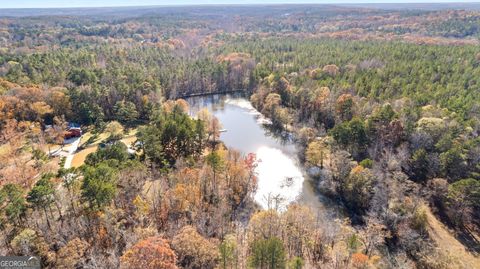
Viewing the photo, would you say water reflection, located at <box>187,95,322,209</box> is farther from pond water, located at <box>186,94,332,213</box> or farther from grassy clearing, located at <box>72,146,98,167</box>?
grassy clearing, located at <box>72,146,98,167</box>

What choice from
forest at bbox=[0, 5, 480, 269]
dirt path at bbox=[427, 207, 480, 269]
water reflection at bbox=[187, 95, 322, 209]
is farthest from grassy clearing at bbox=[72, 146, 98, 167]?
dirt path at bbox=[427, 207, 480, 269]

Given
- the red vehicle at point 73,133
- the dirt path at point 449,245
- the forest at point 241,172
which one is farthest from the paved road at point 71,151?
the dirt path at point 449,245

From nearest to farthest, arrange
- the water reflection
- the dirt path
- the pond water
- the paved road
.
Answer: the dirt path, the pond water, the water reflection, the paved road

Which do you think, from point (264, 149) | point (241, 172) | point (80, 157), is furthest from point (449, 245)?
point (80, 157)

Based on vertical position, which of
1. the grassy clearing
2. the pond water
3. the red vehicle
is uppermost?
the red vehicle

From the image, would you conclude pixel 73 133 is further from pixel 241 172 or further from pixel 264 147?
pixel 264 147

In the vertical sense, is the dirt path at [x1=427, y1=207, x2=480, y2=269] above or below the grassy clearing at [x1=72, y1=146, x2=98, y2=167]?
below

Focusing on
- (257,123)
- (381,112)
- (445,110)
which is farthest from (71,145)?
(445,110)
